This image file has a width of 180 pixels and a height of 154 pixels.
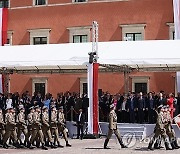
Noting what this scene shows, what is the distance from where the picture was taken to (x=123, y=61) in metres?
22.5

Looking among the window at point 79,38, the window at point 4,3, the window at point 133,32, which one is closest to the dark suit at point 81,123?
the window at point 133,32

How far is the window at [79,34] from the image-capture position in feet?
115

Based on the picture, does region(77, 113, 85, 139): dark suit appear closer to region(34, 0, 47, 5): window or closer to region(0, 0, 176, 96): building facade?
region(0, 0, 176, 96): building facade

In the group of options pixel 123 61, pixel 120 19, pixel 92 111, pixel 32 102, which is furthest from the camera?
pixel 120 19

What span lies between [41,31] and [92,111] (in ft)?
54.4

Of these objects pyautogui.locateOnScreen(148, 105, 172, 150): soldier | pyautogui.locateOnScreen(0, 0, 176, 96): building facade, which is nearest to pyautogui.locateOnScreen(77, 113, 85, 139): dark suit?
pyautogui.locateOnScreen(148, 105, 172, 150): soldier

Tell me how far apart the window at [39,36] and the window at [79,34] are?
1.89 meters

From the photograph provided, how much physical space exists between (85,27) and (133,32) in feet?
12.2

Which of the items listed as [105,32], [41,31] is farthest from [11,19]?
[105,32]

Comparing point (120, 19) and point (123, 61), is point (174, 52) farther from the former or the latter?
point (120, 19)

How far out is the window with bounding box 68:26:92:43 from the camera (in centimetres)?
3494

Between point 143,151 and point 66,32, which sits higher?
point 66,32

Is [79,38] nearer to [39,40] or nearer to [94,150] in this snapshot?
[39,40]

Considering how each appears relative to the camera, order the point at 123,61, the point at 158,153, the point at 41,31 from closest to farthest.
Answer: the point at 158,153
the point at 123,61
the point at 41,31
